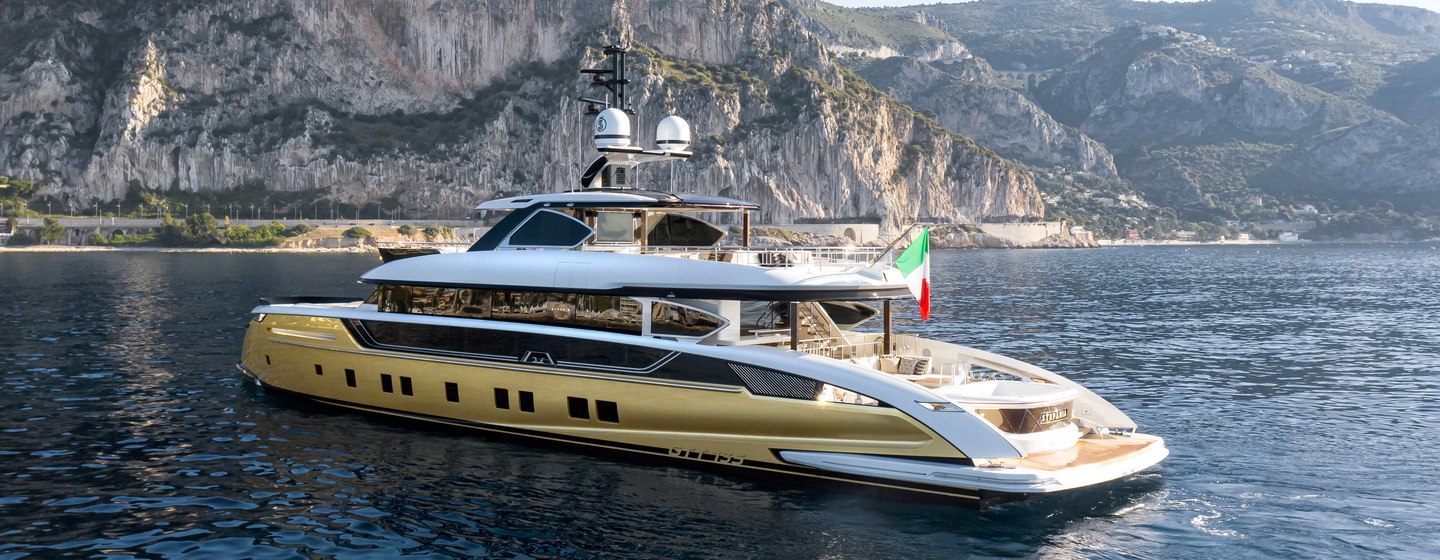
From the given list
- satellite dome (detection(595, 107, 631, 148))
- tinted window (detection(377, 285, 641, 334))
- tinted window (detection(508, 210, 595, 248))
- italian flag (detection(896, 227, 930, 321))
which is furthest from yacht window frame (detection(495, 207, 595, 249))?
italian flag (detection(896, 227, 930, 321))

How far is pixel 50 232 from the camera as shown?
135250 millimetres

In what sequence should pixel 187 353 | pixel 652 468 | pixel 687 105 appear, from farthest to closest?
pixel 687 105
pixel 187 353
pixel 652 468

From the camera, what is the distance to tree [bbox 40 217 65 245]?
13512 cm

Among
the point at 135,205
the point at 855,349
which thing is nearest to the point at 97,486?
the point at 855,349

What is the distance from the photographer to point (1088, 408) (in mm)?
18719

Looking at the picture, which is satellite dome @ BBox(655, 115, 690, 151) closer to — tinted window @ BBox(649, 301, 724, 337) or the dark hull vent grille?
tinted window @ BBox(649, 301, 724, 337)

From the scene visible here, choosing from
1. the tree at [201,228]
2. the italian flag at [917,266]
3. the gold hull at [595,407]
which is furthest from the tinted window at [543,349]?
the tree at [201,228]

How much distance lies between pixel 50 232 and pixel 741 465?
14462 centimetres

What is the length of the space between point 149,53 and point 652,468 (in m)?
187

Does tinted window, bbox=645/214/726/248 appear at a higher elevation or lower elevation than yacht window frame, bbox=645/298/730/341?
higher

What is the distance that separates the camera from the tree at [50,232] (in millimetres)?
135125

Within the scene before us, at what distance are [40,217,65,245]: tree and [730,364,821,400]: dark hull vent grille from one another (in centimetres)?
14473

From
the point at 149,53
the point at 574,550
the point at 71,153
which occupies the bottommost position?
the point at 574,550

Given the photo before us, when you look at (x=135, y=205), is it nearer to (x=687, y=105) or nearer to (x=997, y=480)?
(x=687, y=105)
